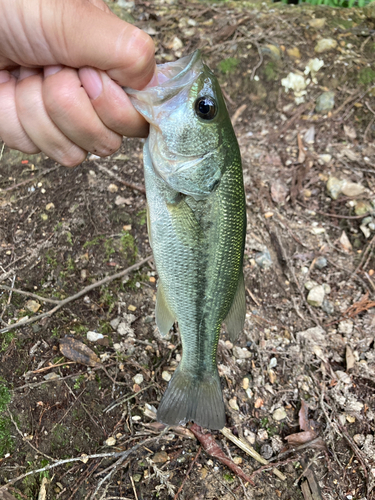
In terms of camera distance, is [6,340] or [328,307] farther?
[328,307]

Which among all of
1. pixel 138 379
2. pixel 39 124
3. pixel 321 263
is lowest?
pixel 138 379

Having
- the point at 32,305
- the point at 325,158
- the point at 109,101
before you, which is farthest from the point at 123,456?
the point at 325,158

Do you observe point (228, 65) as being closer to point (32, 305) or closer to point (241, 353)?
point (241, 353)

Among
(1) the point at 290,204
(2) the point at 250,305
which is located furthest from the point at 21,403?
(1) the point at 290,204

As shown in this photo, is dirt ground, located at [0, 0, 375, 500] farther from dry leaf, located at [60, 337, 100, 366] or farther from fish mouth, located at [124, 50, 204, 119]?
fish mouth, located at [124, 50, 204, 119]

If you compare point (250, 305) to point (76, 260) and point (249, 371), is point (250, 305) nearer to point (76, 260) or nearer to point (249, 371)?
point (249, 371)

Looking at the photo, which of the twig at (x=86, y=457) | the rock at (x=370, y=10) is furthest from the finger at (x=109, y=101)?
the rock at (x=370, y=10)

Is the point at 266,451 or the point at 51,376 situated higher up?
the point at 51,376

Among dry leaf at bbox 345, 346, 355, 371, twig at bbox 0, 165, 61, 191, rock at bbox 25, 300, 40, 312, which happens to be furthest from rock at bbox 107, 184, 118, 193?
dry leaf at bbox 345, 346, 355, 371
